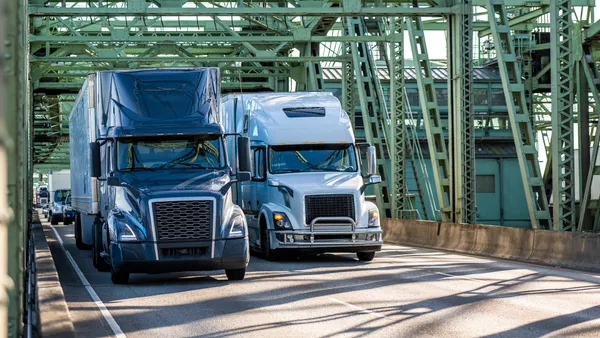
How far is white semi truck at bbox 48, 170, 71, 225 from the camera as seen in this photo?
202ft

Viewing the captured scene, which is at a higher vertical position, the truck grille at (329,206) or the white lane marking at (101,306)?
the truck grille at (329,206)

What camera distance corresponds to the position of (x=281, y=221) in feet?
73.6

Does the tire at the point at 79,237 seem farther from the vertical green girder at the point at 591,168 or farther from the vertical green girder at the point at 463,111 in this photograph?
the vertical green girder at the point at 591,168

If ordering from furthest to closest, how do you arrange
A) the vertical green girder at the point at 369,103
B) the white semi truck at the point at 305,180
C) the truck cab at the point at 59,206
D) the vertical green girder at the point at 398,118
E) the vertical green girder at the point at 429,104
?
1. the truck cab at the point at 59,206
2. the vertical green girder at the point at 369,103
3. the vertical green girder at the point at 398,118
4. the vertical green girder at the point at 429,104
5. the white semi truck at the point at 305,180

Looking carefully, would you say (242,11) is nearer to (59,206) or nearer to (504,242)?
(504,242)

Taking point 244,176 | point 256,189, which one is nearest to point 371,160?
point 256,189

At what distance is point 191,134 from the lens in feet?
59.9

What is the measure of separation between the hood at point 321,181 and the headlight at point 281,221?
626 millimetres

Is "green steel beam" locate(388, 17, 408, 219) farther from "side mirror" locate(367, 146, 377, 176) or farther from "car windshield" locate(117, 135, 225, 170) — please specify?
"car windshield" locate(117, 135, 225, 170)

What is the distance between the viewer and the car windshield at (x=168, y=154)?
720 inches

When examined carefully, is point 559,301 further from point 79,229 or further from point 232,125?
point 79,229

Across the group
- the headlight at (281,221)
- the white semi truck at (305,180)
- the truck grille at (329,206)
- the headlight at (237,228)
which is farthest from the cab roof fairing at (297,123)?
the headlight at (237,228)

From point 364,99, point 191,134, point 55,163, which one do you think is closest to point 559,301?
point 191,134

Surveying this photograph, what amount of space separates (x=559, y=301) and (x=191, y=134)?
7184 millimetres
